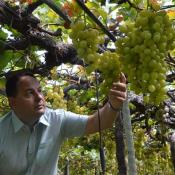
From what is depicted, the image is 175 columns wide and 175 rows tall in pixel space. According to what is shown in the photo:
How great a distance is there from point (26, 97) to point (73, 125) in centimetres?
35

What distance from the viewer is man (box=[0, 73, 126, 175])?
271 centimetres

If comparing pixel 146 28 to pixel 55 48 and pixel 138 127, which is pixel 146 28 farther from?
pixel 138 127

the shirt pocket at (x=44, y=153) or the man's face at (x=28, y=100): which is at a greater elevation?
the man's face at (x=28, y=100)

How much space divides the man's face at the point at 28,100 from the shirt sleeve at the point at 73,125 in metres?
0.21

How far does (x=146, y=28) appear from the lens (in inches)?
58.9

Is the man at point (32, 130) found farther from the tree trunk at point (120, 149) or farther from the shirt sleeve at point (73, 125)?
the tree trunk at point (120, 149)

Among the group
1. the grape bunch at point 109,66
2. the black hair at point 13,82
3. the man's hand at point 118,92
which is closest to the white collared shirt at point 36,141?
the black hair at point 13,82

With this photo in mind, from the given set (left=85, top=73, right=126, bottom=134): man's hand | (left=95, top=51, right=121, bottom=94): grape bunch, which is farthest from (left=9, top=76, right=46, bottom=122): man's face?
(left=95, top=51, right=121, bottom=94): grape bunch

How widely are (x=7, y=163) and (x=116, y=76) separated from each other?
4.31 ft

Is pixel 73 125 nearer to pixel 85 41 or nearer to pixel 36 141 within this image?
pixel 36 141

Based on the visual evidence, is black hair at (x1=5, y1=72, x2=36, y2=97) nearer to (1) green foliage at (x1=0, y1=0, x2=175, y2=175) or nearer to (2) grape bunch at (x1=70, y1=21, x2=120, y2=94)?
(1) green foliage at (x1=0, y1=0, x2=175, y2=175)

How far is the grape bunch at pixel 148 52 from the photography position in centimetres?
146

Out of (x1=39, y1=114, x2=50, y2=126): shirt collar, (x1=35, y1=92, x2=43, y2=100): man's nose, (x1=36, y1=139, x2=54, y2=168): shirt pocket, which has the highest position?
(x1=35, y1=92, x2=43, y2=100): man's nose

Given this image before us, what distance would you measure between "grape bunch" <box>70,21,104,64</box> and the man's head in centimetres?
109
